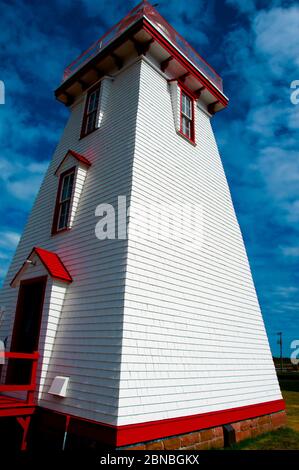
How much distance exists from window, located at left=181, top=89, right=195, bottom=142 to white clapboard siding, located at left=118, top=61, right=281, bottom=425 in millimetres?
454

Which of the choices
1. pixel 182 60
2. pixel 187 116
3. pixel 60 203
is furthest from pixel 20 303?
pixel 182 60

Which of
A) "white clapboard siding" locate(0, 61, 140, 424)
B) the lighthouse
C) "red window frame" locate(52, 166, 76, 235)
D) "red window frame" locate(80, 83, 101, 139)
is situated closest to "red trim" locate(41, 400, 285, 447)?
the lighthouse

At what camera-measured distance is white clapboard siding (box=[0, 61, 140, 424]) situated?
21.2 feet

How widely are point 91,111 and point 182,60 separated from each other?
3.57 metres

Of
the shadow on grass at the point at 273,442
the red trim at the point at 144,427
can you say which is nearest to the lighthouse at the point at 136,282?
the red trim at the point at 144,427

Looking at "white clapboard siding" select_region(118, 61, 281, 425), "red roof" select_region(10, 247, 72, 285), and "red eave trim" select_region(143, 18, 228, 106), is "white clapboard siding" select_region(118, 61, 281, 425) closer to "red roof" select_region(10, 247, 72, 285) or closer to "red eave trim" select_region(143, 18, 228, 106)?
"red eave trim" select_region(143, 18, 228, 106)

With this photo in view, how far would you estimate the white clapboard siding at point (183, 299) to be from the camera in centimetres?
664

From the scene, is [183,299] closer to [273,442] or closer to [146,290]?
[146,290]

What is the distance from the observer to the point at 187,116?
1184 cm

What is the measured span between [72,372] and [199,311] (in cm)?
337

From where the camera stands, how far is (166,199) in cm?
889
